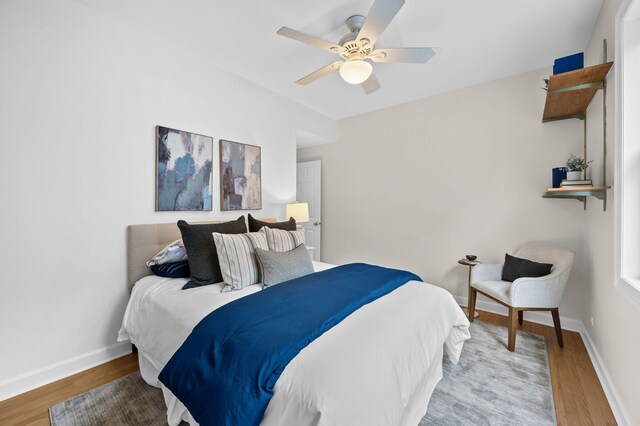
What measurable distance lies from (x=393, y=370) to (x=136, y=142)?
257 centimetres

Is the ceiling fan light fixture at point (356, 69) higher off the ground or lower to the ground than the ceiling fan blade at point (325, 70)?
lower

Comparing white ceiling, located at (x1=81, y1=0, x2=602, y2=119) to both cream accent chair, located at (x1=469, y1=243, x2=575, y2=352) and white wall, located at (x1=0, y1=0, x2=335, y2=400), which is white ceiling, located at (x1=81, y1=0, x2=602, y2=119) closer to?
white wall, located at (x1=0, y1=0, x2=335, y2=400)

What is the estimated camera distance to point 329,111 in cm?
420

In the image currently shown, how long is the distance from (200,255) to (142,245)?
0.62 metres

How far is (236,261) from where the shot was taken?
2016mm

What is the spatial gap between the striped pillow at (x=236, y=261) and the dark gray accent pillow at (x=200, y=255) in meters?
0.11

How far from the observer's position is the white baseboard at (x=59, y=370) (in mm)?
1796

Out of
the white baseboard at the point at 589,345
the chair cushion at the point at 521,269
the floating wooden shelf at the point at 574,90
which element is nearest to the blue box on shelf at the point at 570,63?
the floating wooden shelf at the point at 574,90

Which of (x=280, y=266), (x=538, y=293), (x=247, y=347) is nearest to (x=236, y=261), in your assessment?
(x=280, y=266)

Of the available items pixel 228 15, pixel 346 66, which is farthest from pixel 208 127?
pixel 346 66

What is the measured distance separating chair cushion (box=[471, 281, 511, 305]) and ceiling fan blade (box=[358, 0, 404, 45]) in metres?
2.38

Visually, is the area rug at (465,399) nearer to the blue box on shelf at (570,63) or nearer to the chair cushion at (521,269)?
the chair cushion at (521,269)

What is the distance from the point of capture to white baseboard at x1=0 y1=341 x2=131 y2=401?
5.89 feet

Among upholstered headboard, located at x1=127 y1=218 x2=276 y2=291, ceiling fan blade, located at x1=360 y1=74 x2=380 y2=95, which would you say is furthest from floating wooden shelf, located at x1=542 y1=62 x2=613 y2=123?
upholstered headboard, located at x1=127 y1=218 x2=276 y2=291
